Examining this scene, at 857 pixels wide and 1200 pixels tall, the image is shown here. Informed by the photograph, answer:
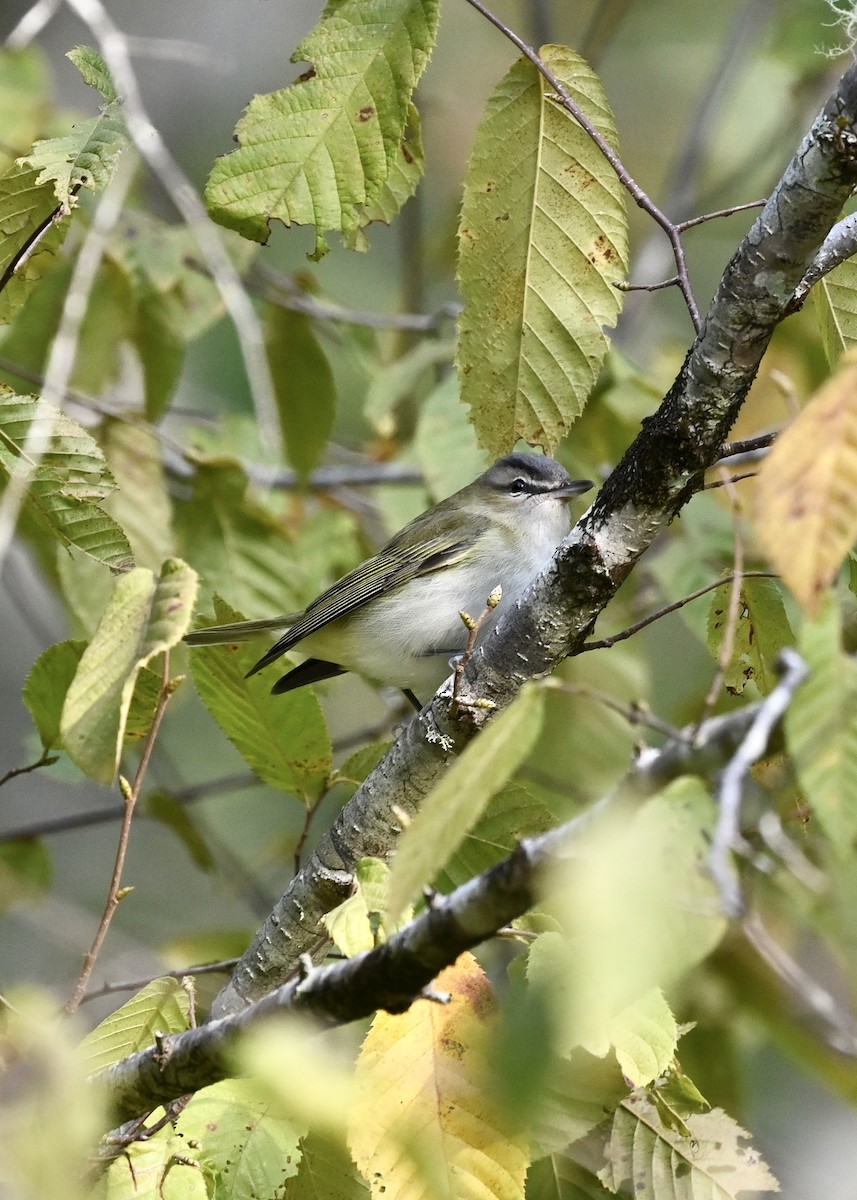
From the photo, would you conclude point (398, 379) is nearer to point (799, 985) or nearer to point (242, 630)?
point (242, 630)

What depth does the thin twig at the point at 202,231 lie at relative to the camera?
4.11 metres

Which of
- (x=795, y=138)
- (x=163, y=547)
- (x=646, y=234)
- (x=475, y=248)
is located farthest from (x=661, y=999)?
(x=646, y=234)

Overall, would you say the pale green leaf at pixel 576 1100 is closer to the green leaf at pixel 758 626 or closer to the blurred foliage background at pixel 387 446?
the green leaf at pixel 758 626

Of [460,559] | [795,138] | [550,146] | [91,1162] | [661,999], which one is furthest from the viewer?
[795,138]

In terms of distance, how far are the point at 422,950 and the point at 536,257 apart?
1.42 meters

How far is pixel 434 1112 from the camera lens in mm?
2074

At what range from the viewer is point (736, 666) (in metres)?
2.67

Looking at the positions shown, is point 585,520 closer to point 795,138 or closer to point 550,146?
point 550,146

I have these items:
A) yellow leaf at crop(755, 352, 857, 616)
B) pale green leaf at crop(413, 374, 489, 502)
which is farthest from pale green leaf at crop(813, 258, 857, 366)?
pale green leaf at crop(413, 374, 489, 502)

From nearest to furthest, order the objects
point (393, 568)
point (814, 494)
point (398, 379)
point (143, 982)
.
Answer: point (814, 494)
point (143, 982)
point (393, 568)
point (398, 379)

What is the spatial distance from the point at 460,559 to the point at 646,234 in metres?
5.10

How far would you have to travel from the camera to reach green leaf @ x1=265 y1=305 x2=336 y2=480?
4.46 metres

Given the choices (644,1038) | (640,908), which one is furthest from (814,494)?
(644,1038)

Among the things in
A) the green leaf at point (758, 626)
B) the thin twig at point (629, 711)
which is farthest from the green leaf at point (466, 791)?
the green leaf at point (758, 626)
